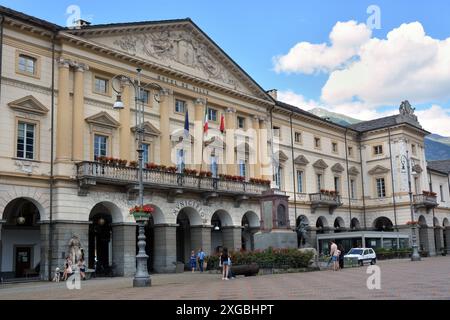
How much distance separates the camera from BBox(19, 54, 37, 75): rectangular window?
33250 mm

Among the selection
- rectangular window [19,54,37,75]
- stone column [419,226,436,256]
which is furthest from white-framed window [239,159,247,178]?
stone column [419,226,436,256]

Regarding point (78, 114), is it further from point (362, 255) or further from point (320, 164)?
point (320, 164)

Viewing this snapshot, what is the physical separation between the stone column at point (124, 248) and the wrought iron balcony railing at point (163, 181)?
8.67ft

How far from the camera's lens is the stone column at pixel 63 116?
34.1 metres

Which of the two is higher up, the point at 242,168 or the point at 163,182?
the point at 242,168

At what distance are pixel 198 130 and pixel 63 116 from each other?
1217 centimetres

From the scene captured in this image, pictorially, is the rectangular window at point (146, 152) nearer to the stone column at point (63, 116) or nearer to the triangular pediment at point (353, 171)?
the stone column at point (63, 116)

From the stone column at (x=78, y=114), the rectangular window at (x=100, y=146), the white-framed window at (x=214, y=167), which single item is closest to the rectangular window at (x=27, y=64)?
the stone column at (x=78, y=114)

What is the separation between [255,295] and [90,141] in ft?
70.8

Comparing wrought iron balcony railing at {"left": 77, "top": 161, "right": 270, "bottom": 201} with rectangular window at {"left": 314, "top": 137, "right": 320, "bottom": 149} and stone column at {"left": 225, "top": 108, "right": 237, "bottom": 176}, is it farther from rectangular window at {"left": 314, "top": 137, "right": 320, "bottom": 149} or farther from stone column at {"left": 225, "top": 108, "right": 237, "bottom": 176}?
rectangular window at {"left": 314, "top": 137, "right": 320, "bottom": 149}

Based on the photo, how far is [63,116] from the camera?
3441 centimetres

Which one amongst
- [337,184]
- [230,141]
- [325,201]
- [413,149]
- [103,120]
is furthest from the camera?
[413,149]

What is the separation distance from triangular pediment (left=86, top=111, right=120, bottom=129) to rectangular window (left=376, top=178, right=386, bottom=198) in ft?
121

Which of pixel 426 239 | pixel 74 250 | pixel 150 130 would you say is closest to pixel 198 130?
pixel 150 130
